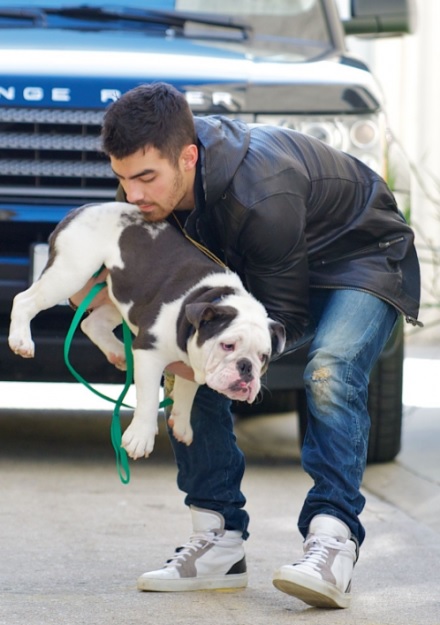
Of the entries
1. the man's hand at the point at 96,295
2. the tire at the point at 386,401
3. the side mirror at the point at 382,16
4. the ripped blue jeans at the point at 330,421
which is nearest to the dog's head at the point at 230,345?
the ripped blue jeans at the point at 330,421

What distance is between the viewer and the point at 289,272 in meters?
3.67

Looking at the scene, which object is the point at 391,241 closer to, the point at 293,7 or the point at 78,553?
the point at 78,553

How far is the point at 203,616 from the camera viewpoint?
3.53m

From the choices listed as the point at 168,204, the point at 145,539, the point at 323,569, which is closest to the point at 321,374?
the point at 323,569

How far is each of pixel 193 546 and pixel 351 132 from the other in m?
2.21

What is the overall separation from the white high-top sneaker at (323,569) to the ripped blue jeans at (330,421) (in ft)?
0.15

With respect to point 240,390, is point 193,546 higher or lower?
lower

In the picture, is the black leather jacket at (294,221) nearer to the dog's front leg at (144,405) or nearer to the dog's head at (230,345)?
the dog's head at (230,345)

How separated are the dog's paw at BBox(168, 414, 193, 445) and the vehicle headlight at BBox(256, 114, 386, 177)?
194 cm

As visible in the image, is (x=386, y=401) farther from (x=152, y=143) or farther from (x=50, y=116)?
(x=152, y=143)

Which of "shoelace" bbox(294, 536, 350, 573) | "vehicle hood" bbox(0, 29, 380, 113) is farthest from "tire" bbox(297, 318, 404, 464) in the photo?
"shoelace" bbox(294, 536, 350, 573)

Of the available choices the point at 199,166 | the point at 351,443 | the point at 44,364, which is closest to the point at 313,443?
the point at 351,443

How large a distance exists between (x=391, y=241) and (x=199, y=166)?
67 cm

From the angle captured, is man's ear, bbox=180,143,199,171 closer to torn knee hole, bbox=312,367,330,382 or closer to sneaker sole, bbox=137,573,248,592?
torn knee hole, bbox=312,367,330,382
